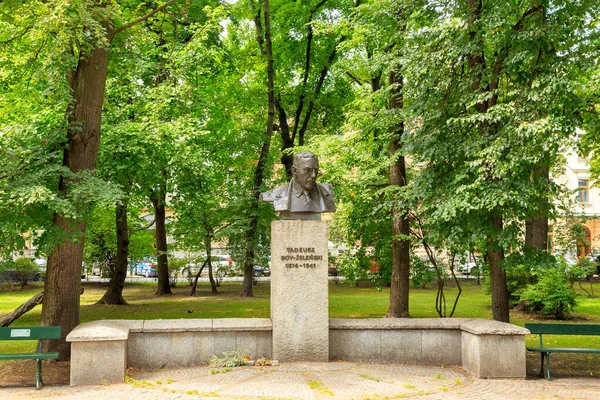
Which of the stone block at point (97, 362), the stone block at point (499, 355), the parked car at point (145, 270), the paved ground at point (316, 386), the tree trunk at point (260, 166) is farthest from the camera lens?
the parked car at point (145, 270)

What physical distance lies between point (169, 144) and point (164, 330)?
6526 millimetres

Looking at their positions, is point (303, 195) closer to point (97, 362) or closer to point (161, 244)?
point (97, 362)

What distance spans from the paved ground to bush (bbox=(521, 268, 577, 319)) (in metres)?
10.5

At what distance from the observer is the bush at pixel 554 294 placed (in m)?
19.5

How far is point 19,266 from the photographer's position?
1323 inches

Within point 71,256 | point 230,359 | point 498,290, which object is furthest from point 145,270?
point 230,359

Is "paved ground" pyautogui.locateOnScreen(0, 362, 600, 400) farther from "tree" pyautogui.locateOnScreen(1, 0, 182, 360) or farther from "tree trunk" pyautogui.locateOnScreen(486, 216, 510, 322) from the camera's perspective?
"tree trunk" pyautogui.locateOnScreen(486, 216, 510, 322)

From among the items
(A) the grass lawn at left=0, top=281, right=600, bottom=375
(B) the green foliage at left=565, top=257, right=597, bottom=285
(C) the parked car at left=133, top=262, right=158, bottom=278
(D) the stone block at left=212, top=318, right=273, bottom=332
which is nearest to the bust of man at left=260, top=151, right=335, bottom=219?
(D) the stone block at left=212, top=318, right=273, bottom=332

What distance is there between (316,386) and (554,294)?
44.1 ft

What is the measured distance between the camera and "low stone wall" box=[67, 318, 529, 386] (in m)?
8.99

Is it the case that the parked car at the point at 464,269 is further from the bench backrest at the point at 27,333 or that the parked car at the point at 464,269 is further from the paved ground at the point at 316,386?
the bench backrest at the point at 27,333

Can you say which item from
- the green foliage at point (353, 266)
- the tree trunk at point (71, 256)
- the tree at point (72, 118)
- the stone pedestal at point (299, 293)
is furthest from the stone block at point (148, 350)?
the green foliage at point (353, 266)

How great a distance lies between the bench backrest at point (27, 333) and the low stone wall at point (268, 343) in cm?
33

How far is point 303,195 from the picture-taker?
34.3 feet
